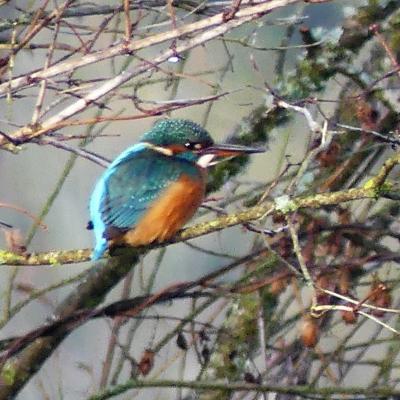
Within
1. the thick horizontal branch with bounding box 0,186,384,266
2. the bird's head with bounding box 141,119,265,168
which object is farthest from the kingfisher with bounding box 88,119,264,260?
the thick horizontal branch with bounding box 0,186,384,266

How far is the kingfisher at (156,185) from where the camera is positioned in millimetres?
2965

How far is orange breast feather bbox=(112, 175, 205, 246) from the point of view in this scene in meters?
2.97

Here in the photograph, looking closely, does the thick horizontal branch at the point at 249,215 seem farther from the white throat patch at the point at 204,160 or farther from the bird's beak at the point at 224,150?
the white throat patch at the point at 204,160

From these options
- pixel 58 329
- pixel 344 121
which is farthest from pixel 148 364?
pixel 344 121

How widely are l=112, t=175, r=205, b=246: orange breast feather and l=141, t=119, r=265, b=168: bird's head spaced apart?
10cm

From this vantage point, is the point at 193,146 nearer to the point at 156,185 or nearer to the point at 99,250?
the point at 156,185

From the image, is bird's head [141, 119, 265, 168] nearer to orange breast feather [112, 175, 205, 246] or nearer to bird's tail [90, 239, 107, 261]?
orange breast feather [112, 175, 205, 246]

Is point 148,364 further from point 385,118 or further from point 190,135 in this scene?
point 385,118

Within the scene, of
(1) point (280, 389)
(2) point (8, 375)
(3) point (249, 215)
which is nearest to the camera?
(3) point (249, 215)

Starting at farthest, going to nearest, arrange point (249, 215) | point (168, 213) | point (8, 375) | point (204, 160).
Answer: point (8, 375)
point (204, 160)
point (168, 213)
point (249, 215)

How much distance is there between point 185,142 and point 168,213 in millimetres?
269

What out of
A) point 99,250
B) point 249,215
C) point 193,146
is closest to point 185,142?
point 193,146

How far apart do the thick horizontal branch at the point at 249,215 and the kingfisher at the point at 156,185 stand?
0.32 meters

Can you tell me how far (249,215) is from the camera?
95.1 inches
